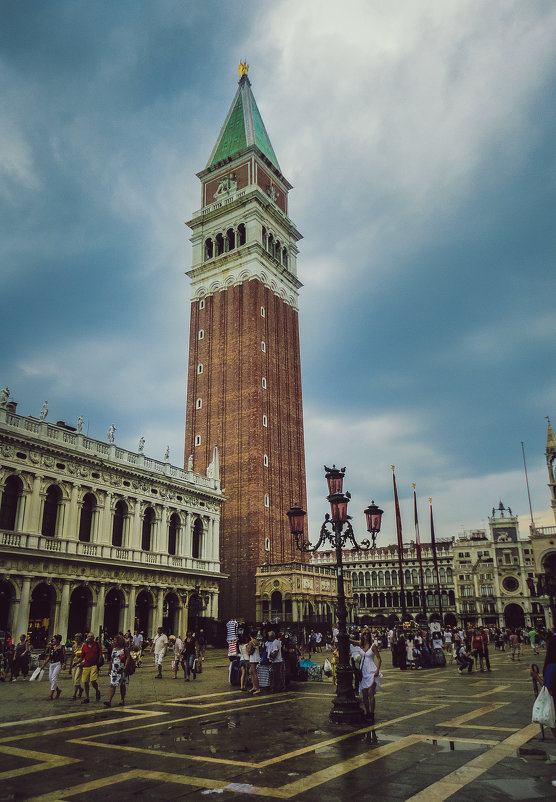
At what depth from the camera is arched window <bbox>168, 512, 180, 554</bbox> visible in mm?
40875

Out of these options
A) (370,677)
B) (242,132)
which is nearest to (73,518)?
(370,677)

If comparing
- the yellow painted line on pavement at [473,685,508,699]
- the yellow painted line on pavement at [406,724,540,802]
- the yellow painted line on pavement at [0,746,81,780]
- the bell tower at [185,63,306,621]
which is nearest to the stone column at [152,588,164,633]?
the bell tower at [185,63,306,621]

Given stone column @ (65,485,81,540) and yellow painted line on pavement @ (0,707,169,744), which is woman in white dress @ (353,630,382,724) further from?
stone column @ (65,485,81,540)

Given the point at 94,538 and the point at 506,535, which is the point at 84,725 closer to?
the point at 94,538

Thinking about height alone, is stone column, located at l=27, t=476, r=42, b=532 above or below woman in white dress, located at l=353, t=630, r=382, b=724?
above

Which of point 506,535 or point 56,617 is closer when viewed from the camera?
point 56,617

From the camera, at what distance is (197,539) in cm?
4391

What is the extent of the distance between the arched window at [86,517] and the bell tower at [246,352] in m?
12.2

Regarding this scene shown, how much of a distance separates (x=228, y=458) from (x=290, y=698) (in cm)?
3696

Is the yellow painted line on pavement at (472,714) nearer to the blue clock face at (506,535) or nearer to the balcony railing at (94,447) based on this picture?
the balcony railing at (94,447)

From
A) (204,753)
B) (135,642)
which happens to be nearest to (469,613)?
(135,642)

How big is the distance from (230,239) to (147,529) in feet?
113

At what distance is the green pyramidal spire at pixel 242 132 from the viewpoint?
64.9 metres

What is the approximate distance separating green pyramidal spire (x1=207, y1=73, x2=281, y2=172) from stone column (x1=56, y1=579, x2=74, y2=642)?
162 feet
